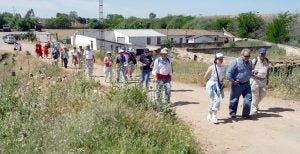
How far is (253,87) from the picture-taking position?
10.2 meters

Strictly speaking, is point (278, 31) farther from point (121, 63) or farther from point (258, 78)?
point (258, 78)

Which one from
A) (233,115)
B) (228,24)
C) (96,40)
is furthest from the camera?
(228,24)

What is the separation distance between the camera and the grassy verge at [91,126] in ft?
21.0

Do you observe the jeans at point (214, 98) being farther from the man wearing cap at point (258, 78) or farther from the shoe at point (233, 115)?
the man wearing cap at point (258, 78)

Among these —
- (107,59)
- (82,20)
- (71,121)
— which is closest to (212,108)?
(71,121)

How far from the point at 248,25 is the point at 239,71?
80094 millimetres

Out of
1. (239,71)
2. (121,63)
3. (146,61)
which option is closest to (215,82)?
(239,71)

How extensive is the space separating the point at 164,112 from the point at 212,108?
1.35 metres

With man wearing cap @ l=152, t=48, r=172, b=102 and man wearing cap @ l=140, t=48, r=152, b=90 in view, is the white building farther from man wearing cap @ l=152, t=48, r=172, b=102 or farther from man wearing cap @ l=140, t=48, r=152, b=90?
man wearing cap @ l=152, t=48, r=172, b=102

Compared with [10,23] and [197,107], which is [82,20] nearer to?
[10,23]

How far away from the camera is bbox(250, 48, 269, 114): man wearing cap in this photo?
1011 centimetres

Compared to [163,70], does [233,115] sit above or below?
below

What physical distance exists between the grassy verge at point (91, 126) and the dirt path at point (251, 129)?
76 centimetres

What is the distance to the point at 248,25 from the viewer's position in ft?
285
